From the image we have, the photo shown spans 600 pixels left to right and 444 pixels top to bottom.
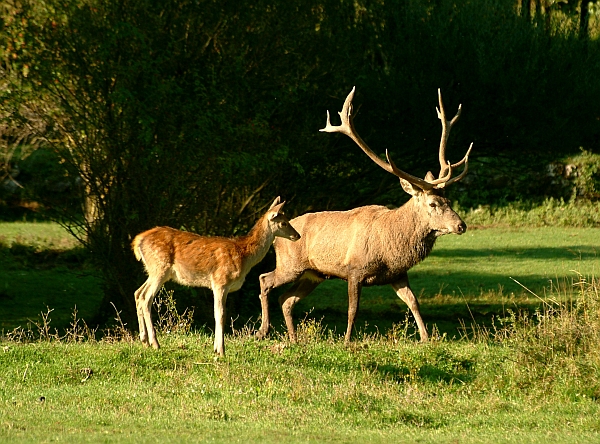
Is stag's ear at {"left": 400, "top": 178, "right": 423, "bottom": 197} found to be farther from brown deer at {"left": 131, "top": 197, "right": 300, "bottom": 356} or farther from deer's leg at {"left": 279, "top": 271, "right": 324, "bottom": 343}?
brown deer at {"left": 131, "top": 197, "right": 300, "bottom": 356}

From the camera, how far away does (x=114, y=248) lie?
18.4 meters

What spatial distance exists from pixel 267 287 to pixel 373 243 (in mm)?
1879

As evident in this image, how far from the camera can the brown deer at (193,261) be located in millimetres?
12711

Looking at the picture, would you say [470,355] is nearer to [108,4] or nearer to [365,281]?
[365,281]

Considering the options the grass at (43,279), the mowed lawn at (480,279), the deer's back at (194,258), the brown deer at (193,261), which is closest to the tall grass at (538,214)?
the mowed lawn at (480,279)

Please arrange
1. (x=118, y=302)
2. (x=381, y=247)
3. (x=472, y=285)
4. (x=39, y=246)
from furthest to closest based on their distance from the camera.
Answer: (x=39, y=246)
(x=472, y=285)
(x=118, y=302)
(x=381, y=247)

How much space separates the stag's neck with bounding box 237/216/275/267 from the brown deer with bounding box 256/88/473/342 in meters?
1.85

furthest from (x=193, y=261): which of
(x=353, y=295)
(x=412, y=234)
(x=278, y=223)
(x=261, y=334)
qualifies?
(x=412, y=234)

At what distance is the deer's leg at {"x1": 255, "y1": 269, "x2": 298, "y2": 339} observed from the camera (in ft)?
49.2

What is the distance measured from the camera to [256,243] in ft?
42.9

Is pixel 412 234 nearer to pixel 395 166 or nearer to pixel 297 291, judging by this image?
pixel 395 166

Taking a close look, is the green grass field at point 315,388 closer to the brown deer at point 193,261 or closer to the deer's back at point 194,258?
the brown deer at point 193,261

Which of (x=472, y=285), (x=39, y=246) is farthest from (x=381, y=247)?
(x=39, y=246)

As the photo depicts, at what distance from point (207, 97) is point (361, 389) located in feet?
28.0
